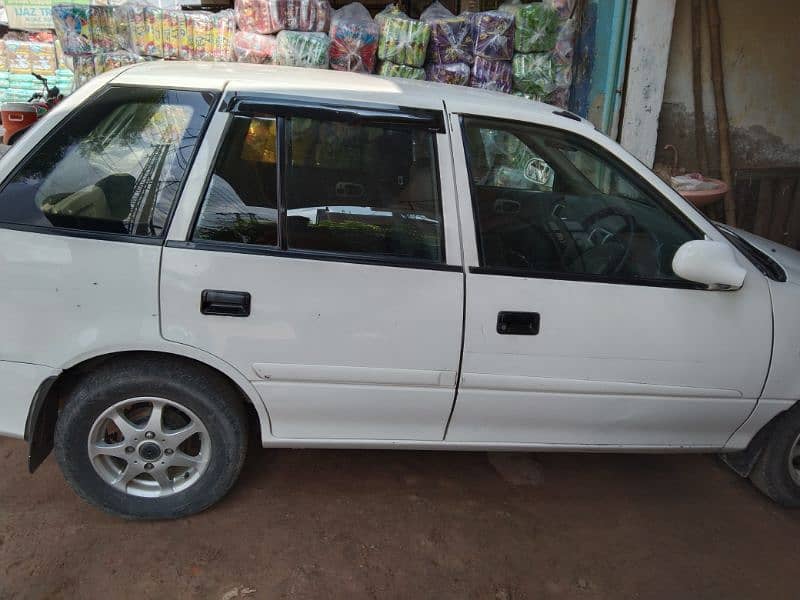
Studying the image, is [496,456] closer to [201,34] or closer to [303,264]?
[303,264]

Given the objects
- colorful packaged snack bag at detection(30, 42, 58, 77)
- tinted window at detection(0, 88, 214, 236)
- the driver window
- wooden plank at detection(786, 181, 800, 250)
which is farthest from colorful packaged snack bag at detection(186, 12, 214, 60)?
colorful packaged snack bag at detection(30, 42, 58, 77)

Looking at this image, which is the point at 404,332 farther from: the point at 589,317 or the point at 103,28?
the point at 103,28

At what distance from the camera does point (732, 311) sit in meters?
2.63

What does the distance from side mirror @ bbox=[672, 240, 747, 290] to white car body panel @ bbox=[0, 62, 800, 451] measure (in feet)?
0.39

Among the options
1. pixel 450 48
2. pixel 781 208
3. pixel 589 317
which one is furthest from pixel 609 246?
pixel 781 208

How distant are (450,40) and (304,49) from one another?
139 centimetres

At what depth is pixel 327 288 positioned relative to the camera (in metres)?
2.42

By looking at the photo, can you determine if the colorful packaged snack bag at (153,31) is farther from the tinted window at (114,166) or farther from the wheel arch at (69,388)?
the wheel arch at (69,388)

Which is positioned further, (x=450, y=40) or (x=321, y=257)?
(x=450, y=40)

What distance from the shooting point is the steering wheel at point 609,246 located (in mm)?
2611

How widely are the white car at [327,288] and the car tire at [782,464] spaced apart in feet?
0.89

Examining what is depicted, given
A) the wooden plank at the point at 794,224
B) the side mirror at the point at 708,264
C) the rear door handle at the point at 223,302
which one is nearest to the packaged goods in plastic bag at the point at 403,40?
the wooden plank at the point at 794,224

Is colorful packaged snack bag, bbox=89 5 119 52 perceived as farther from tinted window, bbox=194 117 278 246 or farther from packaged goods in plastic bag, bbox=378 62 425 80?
tinted window, bbox=194 117 278 246

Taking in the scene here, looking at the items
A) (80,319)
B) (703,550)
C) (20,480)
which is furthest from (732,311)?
(20,480)
